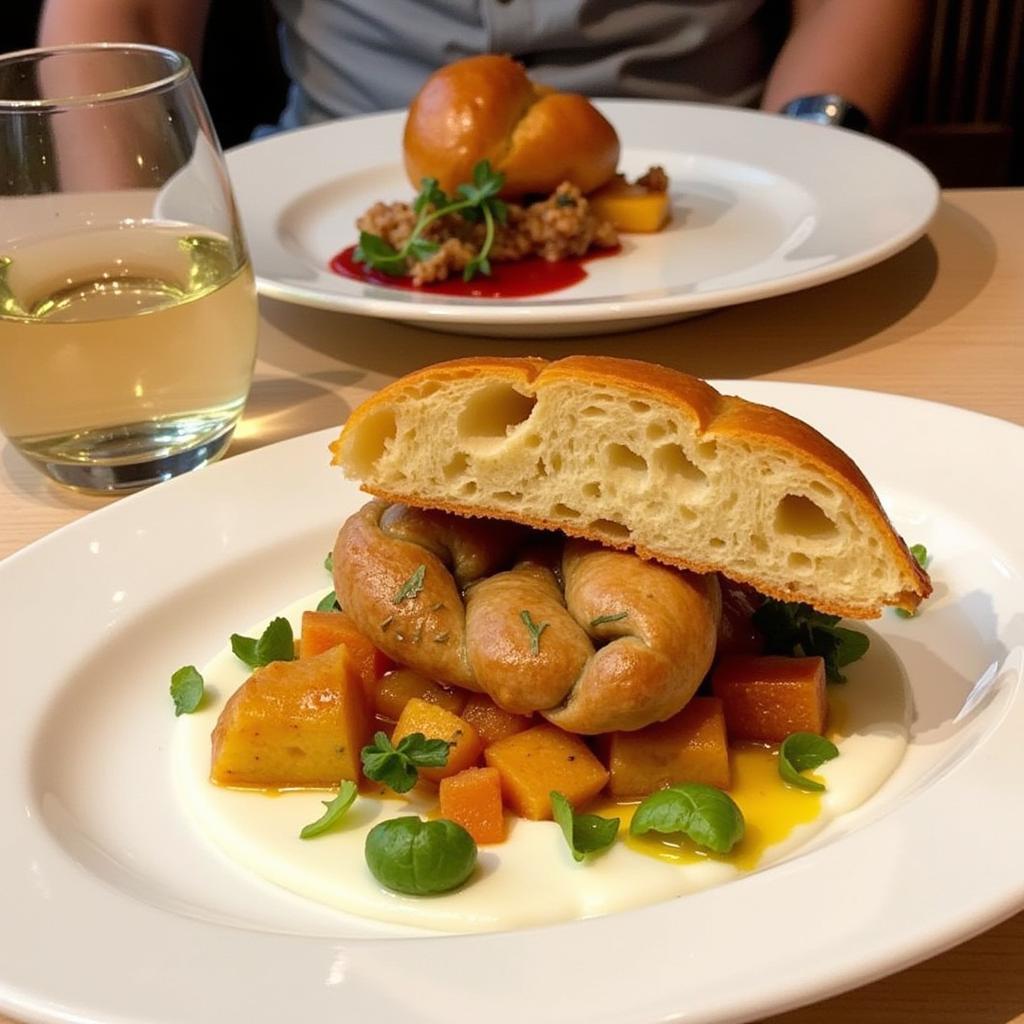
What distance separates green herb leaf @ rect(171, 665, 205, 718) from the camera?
1.46 m

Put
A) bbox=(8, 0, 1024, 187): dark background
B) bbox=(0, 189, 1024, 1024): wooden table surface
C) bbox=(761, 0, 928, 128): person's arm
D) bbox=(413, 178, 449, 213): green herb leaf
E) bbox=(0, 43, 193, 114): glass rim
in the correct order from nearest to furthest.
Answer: bbox=(0, 43, 193, 114): glass rim
bbox=(0, 189, 1024, 1024): wooden table surface
bbox=(413, 178, 449, 213): green herb leaf
bbox=(761, 0, 928, 128): person's arm
bbox=(8, 0, 1024, 187): dark background

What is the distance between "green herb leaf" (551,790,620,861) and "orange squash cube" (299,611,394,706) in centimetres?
30

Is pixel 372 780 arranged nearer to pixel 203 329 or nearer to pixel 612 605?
pixel 612 605

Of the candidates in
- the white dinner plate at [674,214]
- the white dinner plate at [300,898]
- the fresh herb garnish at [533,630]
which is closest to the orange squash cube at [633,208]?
the white dinner plate at [674,214]

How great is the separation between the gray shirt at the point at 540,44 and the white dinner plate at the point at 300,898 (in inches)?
79.2

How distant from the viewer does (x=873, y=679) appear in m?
1.45

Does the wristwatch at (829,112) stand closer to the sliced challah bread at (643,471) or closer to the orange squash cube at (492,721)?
the sliced challah bread at (643,471)

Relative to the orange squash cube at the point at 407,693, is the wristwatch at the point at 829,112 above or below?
below

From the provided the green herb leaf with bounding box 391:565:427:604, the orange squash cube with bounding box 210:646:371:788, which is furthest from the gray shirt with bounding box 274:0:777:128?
the orange squash cube with bounding box 210:646:371:788

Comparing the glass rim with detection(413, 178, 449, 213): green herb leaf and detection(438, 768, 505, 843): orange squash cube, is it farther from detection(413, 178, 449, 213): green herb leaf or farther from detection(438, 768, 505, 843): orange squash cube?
detection(438, 768, 505, 843): orange squash cube

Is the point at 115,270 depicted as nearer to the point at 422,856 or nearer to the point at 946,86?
the point at 422,856

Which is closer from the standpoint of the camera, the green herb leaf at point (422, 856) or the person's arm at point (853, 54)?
the green herb leaf at point (422, 856)

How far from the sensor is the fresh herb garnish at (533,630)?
50.3 inches

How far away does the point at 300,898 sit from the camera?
3.87 feet
